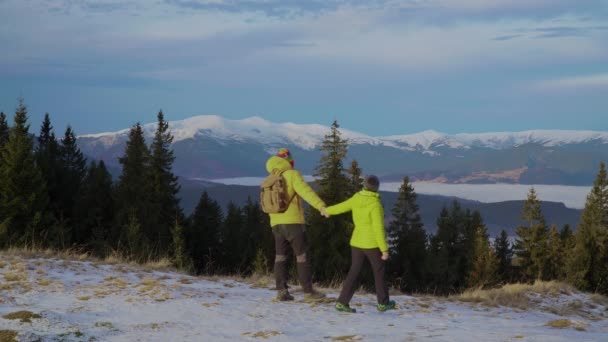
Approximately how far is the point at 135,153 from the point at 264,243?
2321 centimetres

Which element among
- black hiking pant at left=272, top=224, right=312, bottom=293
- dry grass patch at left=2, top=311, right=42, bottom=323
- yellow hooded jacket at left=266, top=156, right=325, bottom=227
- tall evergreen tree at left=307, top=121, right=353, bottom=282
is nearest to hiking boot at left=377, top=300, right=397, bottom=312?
black hiking pant at left=272, top=224, right=312, bottom=293

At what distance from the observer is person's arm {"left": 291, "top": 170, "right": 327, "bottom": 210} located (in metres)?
9.30

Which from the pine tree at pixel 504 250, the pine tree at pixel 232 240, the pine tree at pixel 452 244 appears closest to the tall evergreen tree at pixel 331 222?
the pine tree at pixel 452 244

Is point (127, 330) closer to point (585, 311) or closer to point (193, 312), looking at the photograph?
point (193, 312)

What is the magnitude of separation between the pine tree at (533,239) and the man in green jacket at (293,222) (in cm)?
6884

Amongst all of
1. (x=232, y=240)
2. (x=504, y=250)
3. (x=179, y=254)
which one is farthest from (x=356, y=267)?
(x=504, y=250)

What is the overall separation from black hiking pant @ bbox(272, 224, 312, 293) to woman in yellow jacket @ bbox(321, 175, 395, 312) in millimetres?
638

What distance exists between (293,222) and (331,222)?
38.3m

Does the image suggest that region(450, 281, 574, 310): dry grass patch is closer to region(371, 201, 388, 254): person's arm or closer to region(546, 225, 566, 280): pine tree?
region(371, 201, 388, 254): person's arm

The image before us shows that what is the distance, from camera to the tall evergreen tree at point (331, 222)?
4631cm

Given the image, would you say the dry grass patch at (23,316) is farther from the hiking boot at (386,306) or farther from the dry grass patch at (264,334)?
the hiking boot at (386,306)

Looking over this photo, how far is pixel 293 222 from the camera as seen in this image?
9.66m

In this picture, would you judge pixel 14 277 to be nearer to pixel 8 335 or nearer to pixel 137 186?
pixel 8 335

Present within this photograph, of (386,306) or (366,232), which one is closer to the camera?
(366,232)
